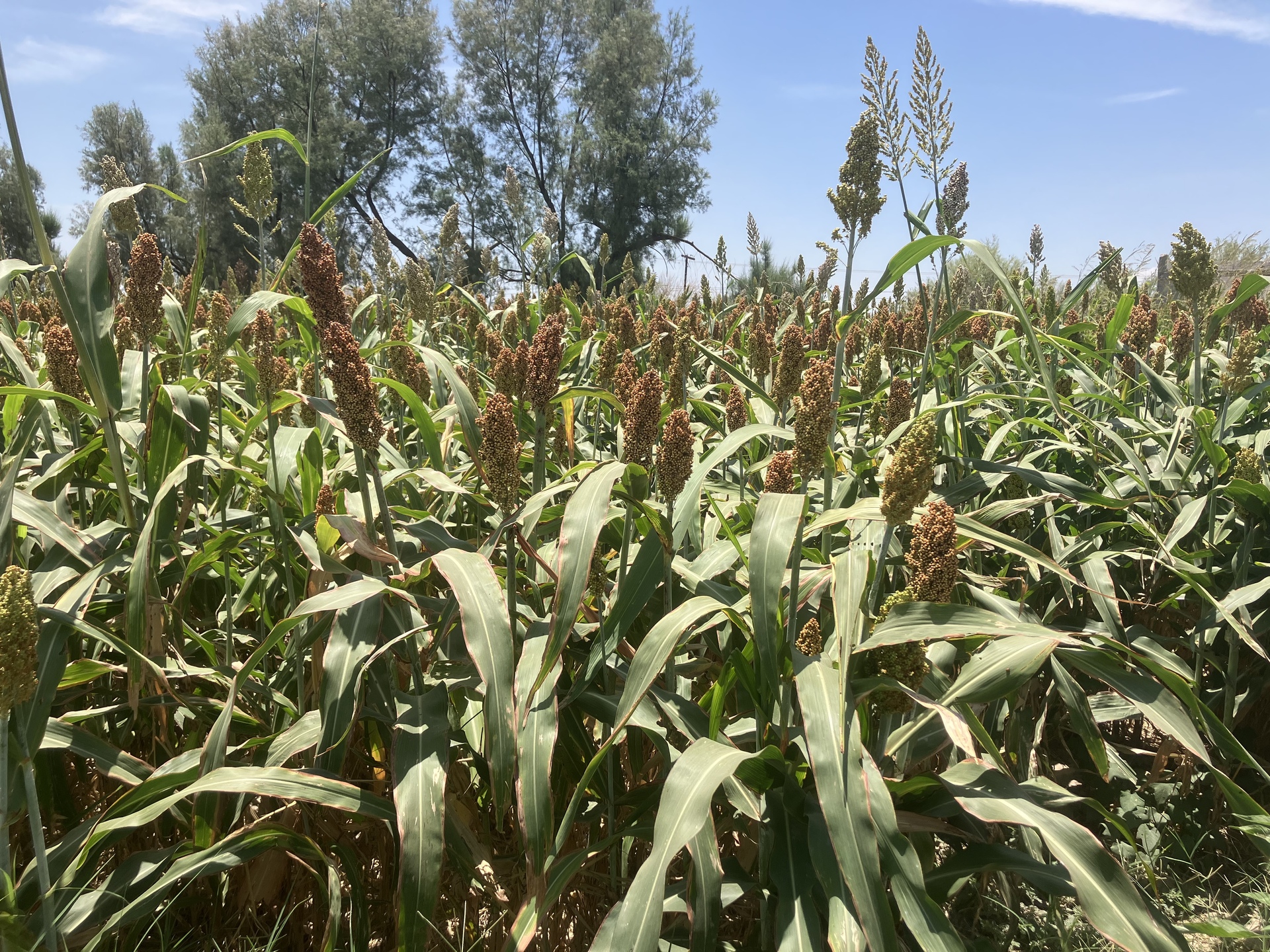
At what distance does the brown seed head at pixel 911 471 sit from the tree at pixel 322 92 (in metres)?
27.2

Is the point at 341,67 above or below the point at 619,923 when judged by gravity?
above

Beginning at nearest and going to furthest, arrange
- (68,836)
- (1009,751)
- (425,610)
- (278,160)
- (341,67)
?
(68,836), (425,610), (1009,751), (278,160), (341,67)

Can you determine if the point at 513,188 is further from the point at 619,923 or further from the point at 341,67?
the point at 341,67

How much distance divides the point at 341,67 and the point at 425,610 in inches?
1241

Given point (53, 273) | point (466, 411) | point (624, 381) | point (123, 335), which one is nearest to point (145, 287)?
point (53, 273)

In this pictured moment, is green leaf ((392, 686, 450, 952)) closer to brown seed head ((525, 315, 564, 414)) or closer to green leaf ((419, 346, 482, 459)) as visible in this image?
green leaf ((419, 346, 482, 459))

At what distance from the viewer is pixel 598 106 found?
27.9 meters

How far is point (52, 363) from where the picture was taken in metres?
1.58

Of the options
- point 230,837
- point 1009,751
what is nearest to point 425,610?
point 230,837

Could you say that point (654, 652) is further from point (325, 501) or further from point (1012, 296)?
point (1012, 296)

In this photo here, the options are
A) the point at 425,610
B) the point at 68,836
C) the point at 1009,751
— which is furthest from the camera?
the point at 1009,751

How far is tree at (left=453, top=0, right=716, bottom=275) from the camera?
1087 inches

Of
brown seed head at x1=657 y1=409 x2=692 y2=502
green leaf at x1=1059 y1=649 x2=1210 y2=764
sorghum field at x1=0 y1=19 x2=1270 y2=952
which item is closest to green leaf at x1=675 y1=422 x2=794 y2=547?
sorghum field at x1=0 y1=19 x2=1270 y2=952

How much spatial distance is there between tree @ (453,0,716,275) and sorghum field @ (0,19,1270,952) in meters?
26.5
